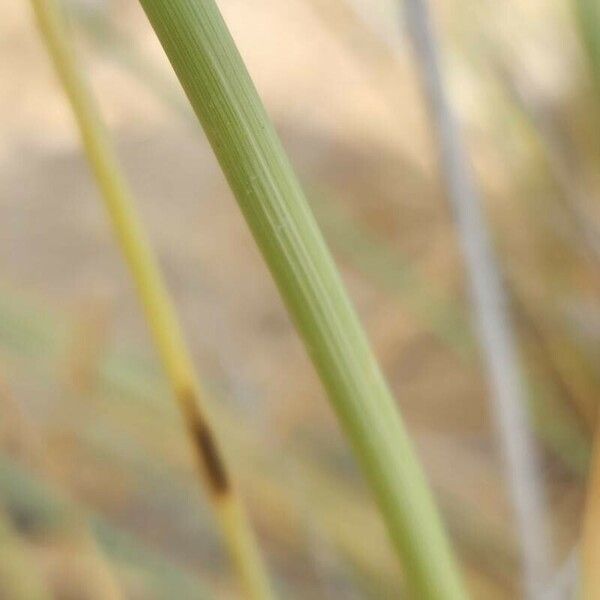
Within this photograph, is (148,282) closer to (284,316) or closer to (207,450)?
(207,450)

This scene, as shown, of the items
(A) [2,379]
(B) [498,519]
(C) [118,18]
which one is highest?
(C) [118,18]

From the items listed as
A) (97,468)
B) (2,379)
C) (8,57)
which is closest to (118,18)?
(8,57)

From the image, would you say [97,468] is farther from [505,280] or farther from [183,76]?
[183,76]

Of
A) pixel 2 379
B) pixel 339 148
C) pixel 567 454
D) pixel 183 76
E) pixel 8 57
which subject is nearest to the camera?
pixel 183 76

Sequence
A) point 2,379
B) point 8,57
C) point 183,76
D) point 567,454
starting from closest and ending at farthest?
point 183,76 → point 2,379 → point 567,454 → point 8,57

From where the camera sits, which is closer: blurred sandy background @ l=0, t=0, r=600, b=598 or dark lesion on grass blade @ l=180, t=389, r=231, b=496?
dark lesion on grass blade @ l=180, t=389, r=231, b=496

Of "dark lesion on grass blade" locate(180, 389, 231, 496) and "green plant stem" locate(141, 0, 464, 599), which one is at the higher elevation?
"green plant stem" locate(141, 0, 464, 599)
